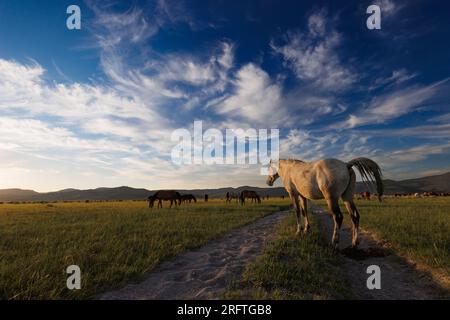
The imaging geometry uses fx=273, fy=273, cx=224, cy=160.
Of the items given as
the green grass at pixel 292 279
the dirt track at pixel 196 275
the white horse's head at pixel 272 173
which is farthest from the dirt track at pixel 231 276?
the white horse's head at pixel 272 173

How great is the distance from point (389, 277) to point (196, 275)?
476 centimetres

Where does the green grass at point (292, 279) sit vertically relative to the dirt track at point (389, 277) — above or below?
above

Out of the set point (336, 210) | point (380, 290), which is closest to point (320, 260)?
point (380, 290)

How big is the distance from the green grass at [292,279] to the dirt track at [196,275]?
0.43 meters

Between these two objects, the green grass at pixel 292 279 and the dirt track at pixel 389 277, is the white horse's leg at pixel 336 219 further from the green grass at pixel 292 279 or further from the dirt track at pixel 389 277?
the green grass at pixel 292 279

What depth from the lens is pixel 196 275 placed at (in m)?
6.31

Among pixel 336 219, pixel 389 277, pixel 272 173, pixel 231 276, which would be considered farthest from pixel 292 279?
pixel 272 173

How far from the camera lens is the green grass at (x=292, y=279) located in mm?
4703

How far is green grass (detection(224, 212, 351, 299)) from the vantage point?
15.4ft

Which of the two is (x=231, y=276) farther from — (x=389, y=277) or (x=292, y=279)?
(x=389, y=277)

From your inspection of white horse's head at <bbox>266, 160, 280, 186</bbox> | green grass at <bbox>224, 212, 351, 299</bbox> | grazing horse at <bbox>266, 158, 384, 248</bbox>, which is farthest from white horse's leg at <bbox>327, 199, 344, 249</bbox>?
white horse's head at <bbox>266, 160, 280, 186</bbox>

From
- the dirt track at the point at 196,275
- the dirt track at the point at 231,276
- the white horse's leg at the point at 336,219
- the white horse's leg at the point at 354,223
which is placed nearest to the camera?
the dirt track at the point at 196,275
